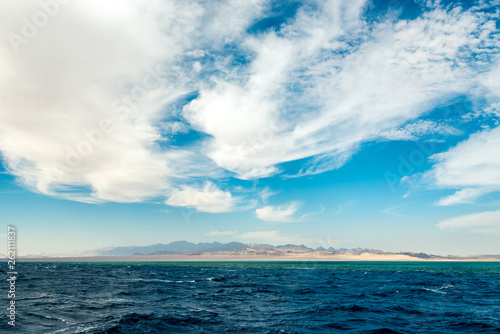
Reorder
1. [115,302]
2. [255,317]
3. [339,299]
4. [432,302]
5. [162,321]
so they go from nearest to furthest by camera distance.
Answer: [162,321] < [255,317] < [115,302] < [432,302] < [339,299]

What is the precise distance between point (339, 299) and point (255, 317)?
53.7ft

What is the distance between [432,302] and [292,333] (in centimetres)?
2390

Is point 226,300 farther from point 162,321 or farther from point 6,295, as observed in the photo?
point 6,295

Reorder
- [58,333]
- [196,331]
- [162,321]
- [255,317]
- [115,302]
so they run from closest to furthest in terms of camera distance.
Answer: [58,333]
[196,331]
[162,321]
[255,317]
[115,302]

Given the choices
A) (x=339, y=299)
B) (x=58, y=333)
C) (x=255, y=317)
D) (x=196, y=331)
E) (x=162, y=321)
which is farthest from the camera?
(x=339, y=299)

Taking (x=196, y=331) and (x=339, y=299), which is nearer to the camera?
(x=196, y=331)

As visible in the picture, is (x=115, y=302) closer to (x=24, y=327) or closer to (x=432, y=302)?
(x=24, y=327)

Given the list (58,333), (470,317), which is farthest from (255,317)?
(470,317)

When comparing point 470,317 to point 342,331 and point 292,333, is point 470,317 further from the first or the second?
point 292,333

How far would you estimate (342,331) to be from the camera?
22.0 metres

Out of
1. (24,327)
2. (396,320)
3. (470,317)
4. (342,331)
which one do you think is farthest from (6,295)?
(470,317)

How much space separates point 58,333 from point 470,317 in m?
34.5

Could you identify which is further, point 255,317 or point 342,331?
point 255,317

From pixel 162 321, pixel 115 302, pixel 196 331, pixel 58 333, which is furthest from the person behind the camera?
pixel 115 302
